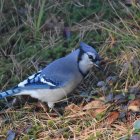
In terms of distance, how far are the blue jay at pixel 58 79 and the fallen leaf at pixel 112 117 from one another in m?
0.45

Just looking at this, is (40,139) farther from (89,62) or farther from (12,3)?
(12,3)

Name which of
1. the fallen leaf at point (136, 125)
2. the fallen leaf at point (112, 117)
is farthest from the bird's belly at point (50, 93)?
the fallen leaf at point (136, 125)

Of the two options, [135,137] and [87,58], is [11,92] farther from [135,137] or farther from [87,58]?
[135,137]

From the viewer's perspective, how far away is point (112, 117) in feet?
12.8

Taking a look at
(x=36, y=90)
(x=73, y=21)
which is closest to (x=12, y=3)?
(x=73, y=21)

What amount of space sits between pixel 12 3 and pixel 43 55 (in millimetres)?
914

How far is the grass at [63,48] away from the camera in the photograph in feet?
13.1

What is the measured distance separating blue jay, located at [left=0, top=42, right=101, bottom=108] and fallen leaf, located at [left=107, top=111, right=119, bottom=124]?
450 millimetres

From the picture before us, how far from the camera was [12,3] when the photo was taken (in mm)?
5488

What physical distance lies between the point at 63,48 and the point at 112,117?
3.86 feet

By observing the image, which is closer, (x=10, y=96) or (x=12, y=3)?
(x=10, y=96)

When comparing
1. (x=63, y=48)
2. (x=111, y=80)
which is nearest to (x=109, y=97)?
(x=111, y=80)

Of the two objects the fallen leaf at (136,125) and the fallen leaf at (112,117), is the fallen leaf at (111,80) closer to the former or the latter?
the fallen leaf at (112,117)

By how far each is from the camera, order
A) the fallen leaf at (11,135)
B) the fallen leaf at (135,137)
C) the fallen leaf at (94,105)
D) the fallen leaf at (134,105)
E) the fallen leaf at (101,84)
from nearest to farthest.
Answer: the fallen leaf at (135,137), the fallen leaf at (134,105), the fallen leaf at (11,135), the fallen leaf at (94,105), the fallen leaf at (101,84)
